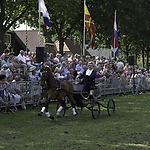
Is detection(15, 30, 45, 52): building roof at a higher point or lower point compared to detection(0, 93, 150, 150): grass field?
higher

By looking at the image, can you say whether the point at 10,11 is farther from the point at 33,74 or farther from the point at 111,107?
the point at 111,107

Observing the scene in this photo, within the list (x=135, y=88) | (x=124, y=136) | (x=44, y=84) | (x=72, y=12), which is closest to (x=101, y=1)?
(x=72, y=12)

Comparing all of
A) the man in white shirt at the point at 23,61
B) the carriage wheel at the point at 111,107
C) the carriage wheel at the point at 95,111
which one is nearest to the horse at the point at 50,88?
the carriage wheel at the point at 95,111

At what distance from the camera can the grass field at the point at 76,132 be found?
938cm

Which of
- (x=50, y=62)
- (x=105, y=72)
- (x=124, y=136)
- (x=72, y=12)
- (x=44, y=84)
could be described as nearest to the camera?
(x=124, y=136)

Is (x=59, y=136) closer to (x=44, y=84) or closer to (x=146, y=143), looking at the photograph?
(x=146, y=143)

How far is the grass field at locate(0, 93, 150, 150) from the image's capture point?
938 centimetres

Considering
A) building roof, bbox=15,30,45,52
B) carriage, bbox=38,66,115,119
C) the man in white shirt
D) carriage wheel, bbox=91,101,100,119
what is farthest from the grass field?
building roof, bbox=15,30,45,52

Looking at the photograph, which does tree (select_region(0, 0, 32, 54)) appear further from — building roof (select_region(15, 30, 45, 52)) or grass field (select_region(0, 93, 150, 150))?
building roof (select_region(15, 30, 45, 52))

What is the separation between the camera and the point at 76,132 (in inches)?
444

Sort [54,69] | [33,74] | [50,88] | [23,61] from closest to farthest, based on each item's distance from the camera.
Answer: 1. [50,88]
2. [33,74]
3. [23,61]
4. [54,69]

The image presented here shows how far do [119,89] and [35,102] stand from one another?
31.8 ft

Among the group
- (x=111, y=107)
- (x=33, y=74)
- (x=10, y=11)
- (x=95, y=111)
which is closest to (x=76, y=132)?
(x=95, y=111)

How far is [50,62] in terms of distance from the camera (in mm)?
20531
